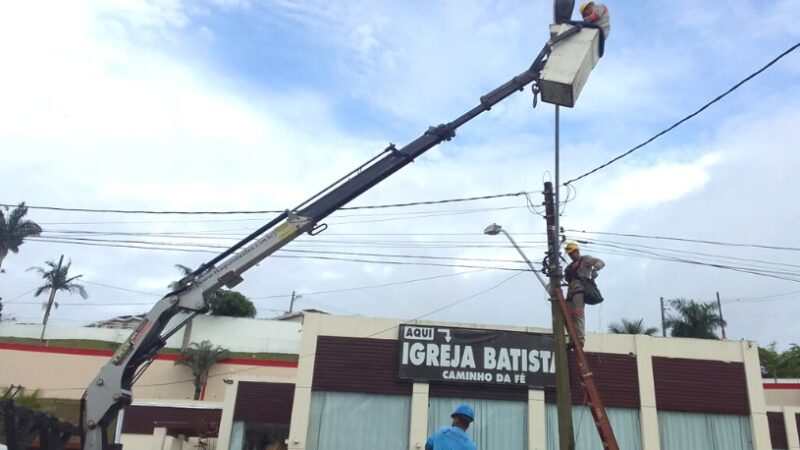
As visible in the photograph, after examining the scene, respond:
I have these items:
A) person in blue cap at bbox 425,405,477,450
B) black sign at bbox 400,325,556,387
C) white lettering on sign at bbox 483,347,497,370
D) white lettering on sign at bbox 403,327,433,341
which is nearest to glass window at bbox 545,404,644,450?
black sign at bbox 400,325,556,387

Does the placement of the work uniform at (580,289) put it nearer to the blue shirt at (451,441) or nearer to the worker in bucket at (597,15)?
the worker in bucket at (597,15)

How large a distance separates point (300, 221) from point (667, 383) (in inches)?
567

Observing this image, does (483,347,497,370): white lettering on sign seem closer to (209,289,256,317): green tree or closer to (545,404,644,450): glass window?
(545,404,644,450): glass window

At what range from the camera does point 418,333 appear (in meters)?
20.3

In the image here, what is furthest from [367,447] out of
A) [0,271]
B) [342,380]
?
[0,271]

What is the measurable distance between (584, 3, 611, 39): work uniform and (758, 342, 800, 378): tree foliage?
1698 inches

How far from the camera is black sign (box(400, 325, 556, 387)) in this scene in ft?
65.7

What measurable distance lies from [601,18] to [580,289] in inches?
174

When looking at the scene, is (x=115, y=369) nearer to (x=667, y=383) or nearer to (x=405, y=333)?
(x=405, y=333)

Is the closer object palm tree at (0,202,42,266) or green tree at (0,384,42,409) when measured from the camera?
green tree at (0,384,42,409)

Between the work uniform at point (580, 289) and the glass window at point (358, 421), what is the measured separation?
10200mm

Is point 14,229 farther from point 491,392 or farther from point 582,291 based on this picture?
point 582,291

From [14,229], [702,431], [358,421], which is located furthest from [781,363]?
[14,229]

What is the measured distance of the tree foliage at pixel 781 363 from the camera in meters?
45.9
